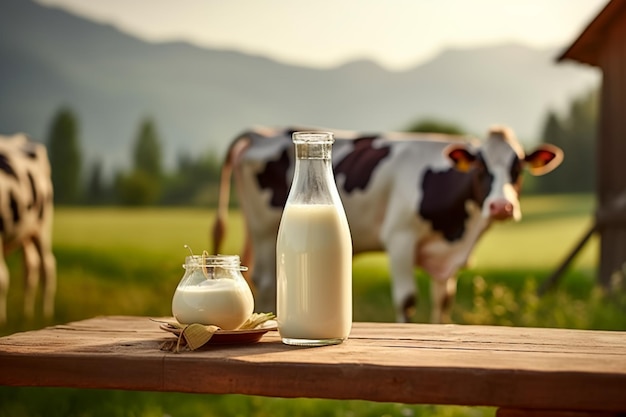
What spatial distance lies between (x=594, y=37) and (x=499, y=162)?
2.39 meters

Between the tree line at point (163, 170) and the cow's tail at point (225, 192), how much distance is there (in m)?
3.87

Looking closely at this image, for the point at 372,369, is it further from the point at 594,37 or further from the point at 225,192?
the point at 594,37

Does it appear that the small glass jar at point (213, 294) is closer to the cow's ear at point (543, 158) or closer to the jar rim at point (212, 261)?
the jar rim at point (212, 261)

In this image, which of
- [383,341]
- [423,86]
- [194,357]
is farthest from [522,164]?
[423,86]

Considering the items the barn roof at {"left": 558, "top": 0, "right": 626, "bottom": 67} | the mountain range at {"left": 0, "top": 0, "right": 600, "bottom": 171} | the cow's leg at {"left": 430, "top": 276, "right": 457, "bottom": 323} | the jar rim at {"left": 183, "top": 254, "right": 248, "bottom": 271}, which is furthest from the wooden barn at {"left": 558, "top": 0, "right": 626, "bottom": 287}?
the jar rim at {"left": 183, "top": 254, "right": 248, "bottom": 271}

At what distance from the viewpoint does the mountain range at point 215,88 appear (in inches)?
386

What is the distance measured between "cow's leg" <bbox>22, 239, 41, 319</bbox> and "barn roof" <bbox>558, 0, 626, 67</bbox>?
418 cm

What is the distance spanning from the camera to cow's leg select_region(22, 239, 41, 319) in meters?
7.39

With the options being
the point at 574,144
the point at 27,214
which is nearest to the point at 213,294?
the point at 27,214

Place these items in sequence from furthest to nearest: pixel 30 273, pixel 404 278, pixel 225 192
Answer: pixel 30 273 → pixel 225 192 → pixel 404 278

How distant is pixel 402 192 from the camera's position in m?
5.60

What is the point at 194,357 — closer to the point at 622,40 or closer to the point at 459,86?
the point at 622,40

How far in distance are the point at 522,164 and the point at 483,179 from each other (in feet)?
0.72

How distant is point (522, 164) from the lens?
5.19 m
